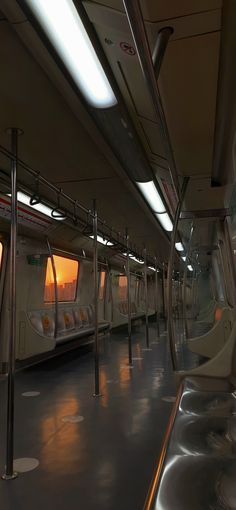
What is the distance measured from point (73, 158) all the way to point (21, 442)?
2.77 m

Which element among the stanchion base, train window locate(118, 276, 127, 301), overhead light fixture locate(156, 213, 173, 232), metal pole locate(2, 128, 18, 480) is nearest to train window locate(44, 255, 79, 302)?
overhead light fixture locate(156, 213, 173, 232)

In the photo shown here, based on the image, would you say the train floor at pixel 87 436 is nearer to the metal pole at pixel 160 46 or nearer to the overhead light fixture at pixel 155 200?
the metal pole at pixel 160 46

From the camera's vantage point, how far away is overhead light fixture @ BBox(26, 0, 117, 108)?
1.53m

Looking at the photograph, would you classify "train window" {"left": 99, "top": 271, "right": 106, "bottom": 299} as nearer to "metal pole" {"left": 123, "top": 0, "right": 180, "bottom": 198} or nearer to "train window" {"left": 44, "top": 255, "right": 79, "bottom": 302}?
"train window" {"left": 44, "top": 255, "right": 79, "bottom": 302}

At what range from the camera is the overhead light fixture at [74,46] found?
153 centimetres

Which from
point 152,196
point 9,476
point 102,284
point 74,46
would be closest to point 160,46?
point 74,46

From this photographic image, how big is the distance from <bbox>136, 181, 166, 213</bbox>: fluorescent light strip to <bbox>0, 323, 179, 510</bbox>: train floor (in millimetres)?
2520

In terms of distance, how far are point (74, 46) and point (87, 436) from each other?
3133 mm

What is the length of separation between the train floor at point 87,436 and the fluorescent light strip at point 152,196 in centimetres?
252

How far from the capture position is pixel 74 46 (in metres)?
1.73

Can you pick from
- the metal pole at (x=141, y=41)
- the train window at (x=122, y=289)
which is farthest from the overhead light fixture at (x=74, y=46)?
the train window at (x=122, y=289)

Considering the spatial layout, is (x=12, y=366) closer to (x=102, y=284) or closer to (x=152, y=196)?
(x=152, y=196)

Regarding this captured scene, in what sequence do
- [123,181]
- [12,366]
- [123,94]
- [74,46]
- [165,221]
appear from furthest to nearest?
[165,221] < [123,181] < [12,366] < [123,94] < [74,46]

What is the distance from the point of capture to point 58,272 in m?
9.52
